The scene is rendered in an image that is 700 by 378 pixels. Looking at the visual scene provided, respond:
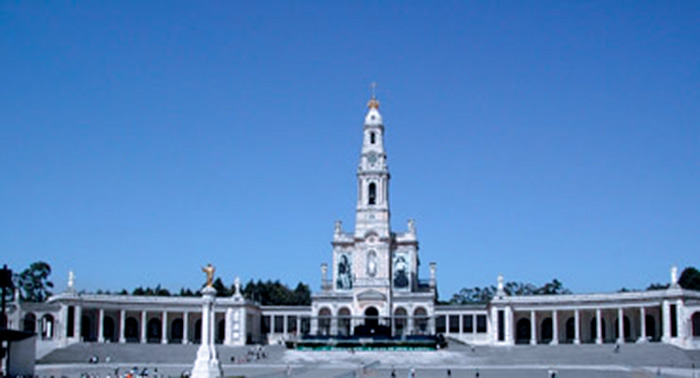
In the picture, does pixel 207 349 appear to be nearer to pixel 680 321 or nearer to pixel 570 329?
pixel 680 321

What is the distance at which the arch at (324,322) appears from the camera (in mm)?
93562

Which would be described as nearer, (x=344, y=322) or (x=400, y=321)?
(x=344, y=322)

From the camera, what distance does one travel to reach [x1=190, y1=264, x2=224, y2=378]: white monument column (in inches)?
1992

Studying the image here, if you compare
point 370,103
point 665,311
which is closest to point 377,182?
point 370,103

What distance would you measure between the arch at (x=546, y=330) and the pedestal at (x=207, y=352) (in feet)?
162

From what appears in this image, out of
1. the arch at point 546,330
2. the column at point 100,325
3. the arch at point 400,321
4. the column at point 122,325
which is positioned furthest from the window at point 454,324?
the column at point 100,325

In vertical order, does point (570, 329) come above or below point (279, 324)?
below

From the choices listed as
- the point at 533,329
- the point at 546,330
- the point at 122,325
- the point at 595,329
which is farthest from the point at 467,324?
the point at 122,325

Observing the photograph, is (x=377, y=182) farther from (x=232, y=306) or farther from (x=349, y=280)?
(x=232, y=306)

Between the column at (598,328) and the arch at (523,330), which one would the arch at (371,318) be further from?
the column at (598,328)

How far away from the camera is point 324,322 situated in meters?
94.1

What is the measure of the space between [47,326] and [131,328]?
1115 centimetres

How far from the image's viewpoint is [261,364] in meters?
71.0

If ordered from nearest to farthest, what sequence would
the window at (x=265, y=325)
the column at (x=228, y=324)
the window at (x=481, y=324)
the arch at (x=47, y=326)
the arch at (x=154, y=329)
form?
the arch at (x=47, y=326) → the column at (x=228, y=324) → the window at (x=481, y=324) → the arch at (x=154, y=329) → the window at (x=265, y=325)
